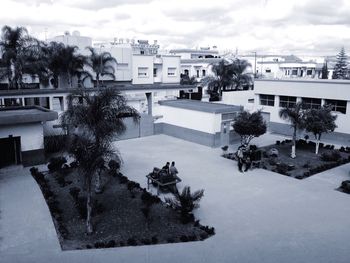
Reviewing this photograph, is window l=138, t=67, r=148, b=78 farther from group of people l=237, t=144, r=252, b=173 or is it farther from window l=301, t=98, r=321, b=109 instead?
group of people l=237, t=144, r=252, b=173

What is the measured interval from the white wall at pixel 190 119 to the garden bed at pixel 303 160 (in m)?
3.96

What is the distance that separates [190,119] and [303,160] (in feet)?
28.7

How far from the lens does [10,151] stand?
65.0ft

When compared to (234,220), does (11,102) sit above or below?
above

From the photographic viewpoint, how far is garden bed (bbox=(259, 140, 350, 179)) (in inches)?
744

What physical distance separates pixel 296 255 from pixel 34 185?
39.7ft

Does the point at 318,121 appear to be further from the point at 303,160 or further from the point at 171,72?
the point at 171,72

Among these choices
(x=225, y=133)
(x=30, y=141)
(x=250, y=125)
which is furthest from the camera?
(x=225, y=133)

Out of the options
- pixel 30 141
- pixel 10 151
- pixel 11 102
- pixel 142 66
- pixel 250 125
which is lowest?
pixel 10 151

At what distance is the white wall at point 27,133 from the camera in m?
18.4

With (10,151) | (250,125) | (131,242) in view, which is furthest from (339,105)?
(10,151)

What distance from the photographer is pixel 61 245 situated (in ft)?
35.7

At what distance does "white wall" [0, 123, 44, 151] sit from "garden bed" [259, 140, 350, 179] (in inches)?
512

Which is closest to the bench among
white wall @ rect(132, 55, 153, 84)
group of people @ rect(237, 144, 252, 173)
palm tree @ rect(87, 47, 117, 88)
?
group of people @ rect(237, 144, 252, 173)
